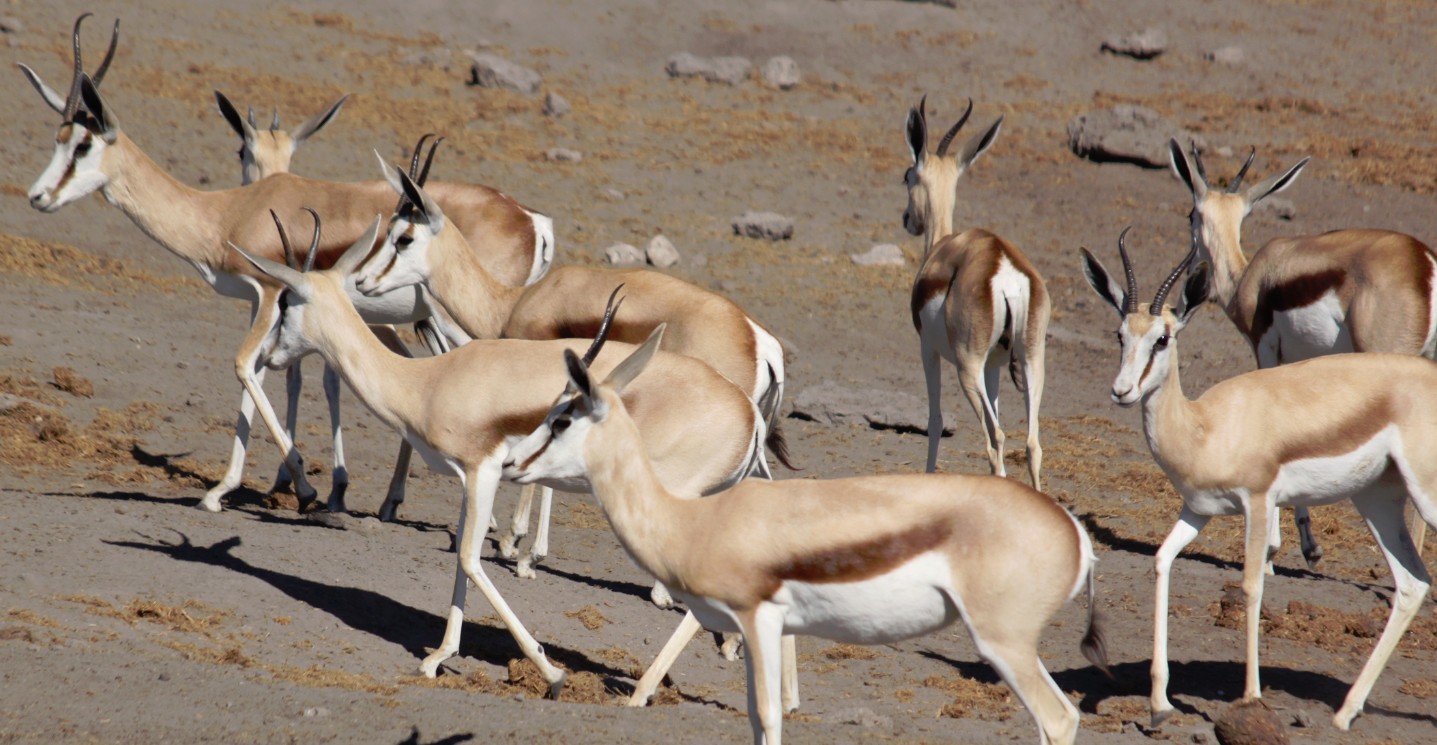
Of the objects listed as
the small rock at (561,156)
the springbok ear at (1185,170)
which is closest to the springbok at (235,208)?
the springbok ear at (1185,170)

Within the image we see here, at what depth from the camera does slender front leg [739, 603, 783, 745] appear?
4.90 metres

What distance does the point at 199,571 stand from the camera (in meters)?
7.16

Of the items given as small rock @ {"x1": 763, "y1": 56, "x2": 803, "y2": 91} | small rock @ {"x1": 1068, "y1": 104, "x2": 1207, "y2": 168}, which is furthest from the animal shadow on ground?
small rock @ {"x1": 763, "y1": 56, "x2": 803, "y2": 91}

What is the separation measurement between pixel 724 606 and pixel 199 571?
11.2 feet

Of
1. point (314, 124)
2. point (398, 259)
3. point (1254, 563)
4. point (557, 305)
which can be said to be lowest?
point (1254, 563)

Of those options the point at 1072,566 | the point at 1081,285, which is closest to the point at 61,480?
the point at 1072,566

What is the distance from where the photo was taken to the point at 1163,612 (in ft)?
22.1

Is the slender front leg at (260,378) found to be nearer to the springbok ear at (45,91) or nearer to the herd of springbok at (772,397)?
the herd of springbok at (772,397)

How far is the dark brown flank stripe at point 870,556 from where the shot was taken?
4.86 meters

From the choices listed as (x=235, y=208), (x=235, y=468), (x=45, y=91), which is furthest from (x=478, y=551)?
(x=45, y=91)

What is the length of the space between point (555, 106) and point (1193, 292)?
547 inches

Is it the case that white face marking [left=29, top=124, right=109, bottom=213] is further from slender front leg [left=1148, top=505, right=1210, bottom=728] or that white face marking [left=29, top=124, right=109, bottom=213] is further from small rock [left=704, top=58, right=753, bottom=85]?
small rock [left=704, top=58, right=753, bottom=85]

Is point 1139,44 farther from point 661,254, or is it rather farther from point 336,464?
point 336,464

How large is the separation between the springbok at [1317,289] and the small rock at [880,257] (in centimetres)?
602
